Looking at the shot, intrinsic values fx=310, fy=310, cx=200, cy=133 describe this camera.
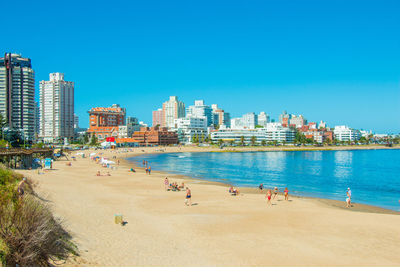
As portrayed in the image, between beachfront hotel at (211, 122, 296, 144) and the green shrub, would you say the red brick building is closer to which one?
beachfront hotel at (211, 122, 296, 144)

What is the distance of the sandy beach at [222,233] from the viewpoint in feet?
43.2

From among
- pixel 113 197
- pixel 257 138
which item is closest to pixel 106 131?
pixel 257 138

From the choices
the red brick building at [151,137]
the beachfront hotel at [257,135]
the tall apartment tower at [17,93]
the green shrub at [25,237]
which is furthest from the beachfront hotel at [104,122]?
the green shrub at [25,237]

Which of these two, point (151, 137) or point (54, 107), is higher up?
point (54, 107)

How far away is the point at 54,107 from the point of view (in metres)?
171

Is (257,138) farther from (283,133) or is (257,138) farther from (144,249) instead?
(144,249)

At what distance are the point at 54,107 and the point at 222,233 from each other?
175212 millimetres

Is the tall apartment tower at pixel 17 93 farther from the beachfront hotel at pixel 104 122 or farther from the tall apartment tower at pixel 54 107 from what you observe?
the beachfront hotel at pixel 104 122

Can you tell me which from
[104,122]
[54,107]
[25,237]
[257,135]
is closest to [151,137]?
[104,122]

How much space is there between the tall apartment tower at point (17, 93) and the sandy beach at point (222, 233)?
112669 millimetres

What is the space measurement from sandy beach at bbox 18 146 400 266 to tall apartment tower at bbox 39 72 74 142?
160 m

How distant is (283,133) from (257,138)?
17489 millimetres

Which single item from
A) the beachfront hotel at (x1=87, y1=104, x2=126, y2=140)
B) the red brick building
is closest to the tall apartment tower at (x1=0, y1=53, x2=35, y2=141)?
the beachfront hotel at (x1=87, y1=104, x2=126, y2=140)

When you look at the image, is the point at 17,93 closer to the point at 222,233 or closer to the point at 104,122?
the point at 104,122
